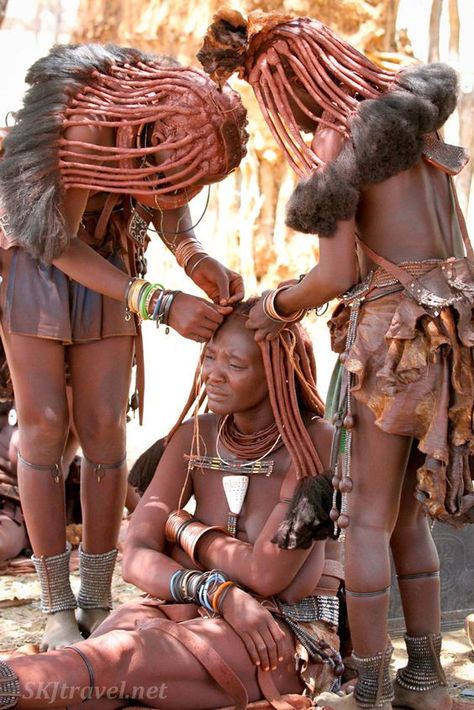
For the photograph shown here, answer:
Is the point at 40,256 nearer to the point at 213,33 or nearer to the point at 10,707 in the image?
the point at 213,33

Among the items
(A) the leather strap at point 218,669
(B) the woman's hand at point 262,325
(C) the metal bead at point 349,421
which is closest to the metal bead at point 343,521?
(C) the metal bead at point 349,421

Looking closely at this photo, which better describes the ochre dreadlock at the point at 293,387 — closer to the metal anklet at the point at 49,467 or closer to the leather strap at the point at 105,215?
the metal anklet at the point at 49,467

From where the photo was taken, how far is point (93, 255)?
385 cm

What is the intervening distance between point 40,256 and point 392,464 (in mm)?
1470

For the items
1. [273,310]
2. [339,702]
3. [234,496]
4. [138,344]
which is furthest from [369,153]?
[339,702]

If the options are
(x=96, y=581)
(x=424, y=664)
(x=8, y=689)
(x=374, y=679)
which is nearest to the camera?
(x=8, y=689)

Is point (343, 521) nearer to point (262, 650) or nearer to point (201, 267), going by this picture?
point (262, 650)

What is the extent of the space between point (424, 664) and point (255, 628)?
621 mm

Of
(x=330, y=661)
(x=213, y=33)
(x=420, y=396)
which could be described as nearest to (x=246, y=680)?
(x=330, y=661)

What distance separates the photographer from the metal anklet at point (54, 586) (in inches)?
159

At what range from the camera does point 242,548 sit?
3.35 m

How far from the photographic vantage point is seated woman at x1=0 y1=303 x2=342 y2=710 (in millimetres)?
3029

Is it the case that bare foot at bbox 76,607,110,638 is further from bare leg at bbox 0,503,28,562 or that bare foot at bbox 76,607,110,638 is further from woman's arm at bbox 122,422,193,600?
bare leg at bbox 0,503,28,562

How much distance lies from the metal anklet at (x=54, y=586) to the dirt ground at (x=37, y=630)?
0.26 meters
